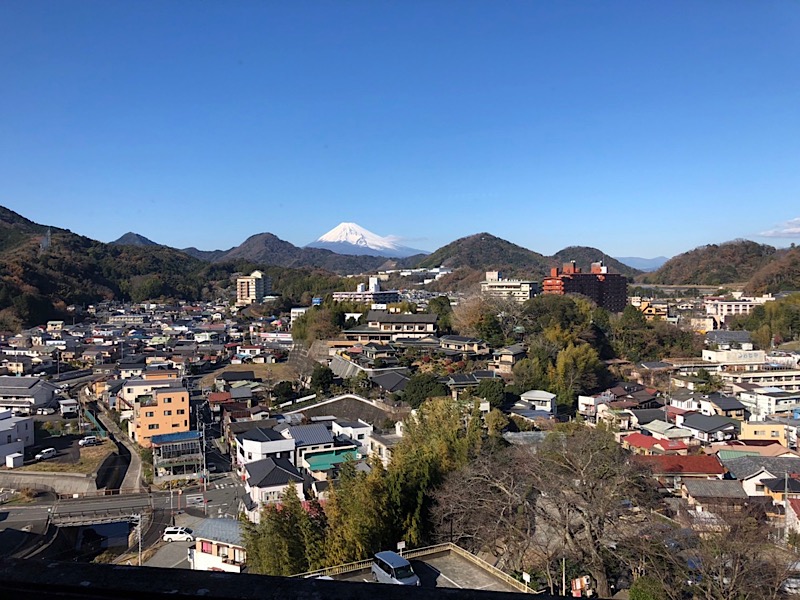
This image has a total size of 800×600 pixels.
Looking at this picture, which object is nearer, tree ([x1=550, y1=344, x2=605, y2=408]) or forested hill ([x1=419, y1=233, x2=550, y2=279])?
tree ([x1=550, y1=344, x2=605, y2=408])

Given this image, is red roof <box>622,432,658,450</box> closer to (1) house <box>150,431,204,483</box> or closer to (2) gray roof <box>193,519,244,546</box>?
(2) gray roof <box>193,519,244,546</box>

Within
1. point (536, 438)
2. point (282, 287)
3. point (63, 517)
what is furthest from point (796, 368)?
point (282, 287)

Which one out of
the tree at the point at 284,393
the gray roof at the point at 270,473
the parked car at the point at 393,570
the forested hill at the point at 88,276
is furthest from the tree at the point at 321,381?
the forested hill at the point at 88,276

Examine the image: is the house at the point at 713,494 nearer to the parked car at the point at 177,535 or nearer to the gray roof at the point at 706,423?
the gray roof at the point at 706,423

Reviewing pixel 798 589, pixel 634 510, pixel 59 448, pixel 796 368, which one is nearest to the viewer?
pixel 798 589

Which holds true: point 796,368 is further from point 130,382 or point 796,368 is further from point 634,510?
point 130,382

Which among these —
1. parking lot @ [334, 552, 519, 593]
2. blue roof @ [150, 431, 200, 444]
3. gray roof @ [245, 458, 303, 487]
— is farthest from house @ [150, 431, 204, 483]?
parking lot @ [334, 552, 519, 593]
